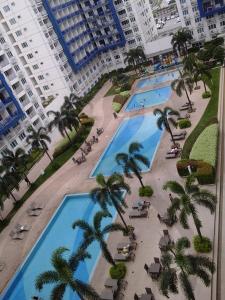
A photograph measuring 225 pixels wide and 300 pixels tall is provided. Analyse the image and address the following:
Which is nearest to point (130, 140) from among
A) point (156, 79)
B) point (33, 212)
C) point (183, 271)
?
point (33, 212)

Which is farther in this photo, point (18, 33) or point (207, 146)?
point (18, 33)

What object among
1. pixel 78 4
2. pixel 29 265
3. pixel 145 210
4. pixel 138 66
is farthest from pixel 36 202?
pixel 78 4

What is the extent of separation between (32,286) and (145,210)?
13.9 m

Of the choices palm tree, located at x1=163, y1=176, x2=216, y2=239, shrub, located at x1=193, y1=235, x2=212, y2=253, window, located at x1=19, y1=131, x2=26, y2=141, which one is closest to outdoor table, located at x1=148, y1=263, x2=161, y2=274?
shrub, located at x1=193, y1=235, x2=212, y2=253

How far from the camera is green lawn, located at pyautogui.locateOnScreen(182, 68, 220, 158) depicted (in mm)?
42250

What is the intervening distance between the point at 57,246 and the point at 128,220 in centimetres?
893

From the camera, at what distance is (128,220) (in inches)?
1387

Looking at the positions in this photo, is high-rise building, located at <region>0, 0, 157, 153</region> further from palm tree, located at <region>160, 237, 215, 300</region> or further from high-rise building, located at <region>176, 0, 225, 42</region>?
palm tree, located at <region>160, 237, 215, 300</region>

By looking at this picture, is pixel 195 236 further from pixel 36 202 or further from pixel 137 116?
pixel 137 116

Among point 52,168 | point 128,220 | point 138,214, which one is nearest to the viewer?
point 138,214

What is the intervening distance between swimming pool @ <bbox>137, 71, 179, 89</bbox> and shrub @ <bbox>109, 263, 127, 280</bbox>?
4975cm

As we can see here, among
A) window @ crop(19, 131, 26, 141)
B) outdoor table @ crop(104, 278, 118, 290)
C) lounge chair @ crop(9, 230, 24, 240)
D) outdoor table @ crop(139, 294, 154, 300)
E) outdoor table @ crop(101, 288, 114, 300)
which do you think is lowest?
lounge chair @ crop(9, 230, 24, 240)

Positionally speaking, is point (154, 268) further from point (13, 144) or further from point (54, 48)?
point (54, 48)

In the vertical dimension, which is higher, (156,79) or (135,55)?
(135,55)
